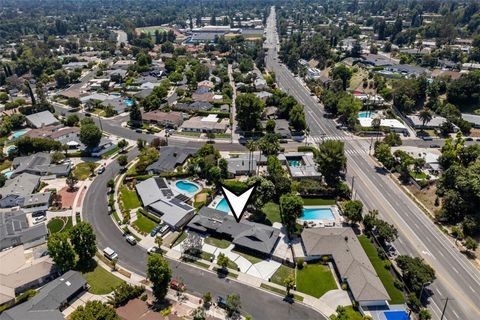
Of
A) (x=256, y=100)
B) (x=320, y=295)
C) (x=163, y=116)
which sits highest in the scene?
(x=256, y=100)

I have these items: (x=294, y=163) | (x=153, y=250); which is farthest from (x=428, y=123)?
(x=153, y=250)

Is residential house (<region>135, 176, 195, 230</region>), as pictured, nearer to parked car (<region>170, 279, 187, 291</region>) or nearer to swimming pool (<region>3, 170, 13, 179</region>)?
parked car (<region>170, 279, 187, 291</region>)

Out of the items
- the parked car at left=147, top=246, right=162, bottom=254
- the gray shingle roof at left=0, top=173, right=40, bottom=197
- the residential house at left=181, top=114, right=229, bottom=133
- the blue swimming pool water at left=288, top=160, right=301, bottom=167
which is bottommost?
the parked car at left=147, top=246, right=162, bottom=254

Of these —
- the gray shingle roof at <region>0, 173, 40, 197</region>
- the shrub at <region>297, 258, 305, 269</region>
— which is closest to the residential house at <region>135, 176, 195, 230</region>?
the shrub at <region>297, 258, 305, 269</region>

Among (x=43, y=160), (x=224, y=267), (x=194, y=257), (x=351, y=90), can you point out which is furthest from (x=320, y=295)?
(x=351, y=90)

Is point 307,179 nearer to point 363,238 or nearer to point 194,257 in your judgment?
point 363,238

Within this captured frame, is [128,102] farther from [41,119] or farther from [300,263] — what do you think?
[300,263]
